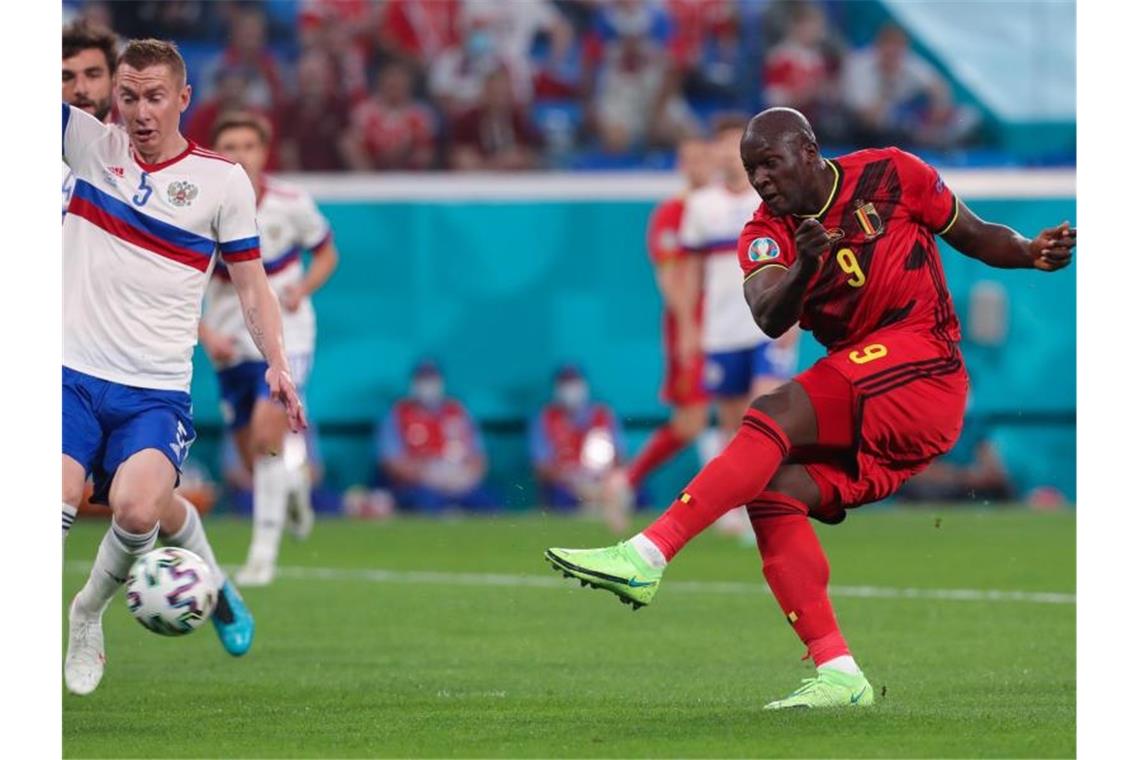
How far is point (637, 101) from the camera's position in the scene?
67.0ft

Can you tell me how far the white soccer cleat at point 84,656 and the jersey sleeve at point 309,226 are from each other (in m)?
4.66

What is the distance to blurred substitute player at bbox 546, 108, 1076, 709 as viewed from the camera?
6.79 meters

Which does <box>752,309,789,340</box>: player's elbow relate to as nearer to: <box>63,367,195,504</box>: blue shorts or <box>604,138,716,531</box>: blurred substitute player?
<box>63,367,195,504</box>: blue shorts

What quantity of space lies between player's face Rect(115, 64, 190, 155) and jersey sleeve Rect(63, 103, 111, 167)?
132 mm

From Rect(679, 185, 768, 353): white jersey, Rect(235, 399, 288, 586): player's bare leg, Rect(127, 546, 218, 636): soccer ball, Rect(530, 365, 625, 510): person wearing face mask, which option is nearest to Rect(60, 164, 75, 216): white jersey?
Rect(127, 546, 218, 636): soccer ball

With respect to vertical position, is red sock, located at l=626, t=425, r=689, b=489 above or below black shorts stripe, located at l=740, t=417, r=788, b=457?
below

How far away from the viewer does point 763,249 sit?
22.4 ft

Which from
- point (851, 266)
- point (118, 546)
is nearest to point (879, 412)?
point (851, 266)

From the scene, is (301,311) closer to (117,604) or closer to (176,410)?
(117,604)

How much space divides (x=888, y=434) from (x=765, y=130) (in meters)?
1.08

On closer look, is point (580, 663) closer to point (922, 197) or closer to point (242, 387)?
point (922, 197)

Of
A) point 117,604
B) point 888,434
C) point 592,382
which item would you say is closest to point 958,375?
point 888,434

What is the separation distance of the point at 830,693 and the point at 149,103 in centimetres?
311

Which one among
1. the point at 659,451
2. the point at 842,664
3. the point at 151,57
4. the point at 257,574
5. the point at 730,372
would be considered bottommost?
the point at 257,574
